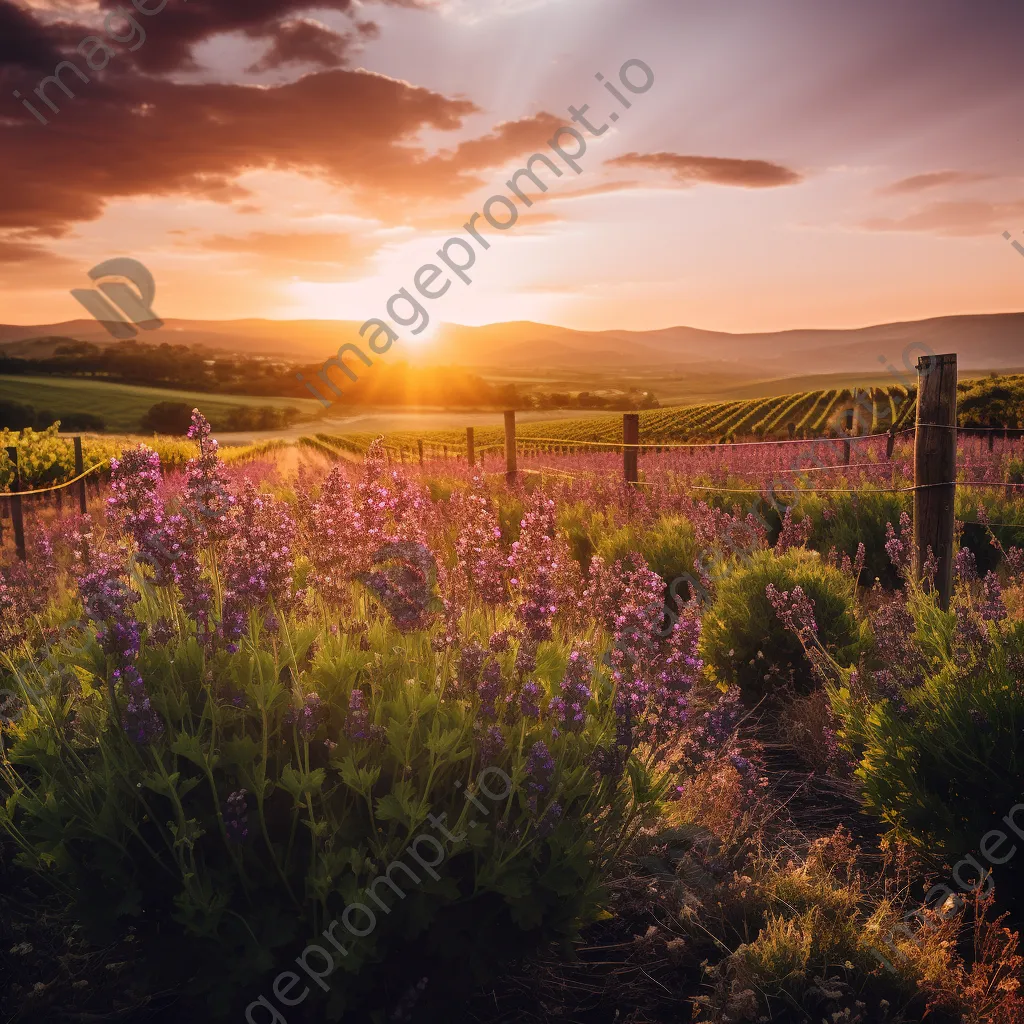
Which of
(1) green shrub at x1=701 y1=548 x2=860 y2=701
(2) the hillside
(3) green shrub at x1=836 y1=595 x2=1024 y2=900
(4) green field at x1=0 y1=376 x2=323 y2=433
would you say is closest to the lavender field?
(3) green shrub at x1=836 y1=595 x2=1024 y2=900

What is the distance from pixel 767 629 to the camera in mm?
5648

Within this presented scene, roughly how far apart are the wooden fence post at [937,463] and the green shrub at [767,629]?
62 cm

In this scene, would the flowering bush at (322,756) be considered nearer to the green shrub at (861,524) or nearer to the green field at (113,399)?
the green shrub at (861,524)

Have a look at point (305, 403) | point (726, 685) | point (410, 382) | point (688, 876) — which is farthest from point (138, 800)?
point (410, 382)

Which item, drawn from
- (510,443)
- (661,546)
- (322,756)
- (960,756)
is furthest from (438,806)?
(510,443)

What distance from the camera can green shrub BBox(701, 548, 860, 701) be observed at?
222 inches

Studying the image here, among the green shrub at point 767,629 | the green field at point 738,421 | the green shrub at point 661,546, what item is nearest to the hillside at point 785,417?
the green field at point 738,421

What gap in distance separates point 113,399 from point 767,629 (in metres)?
51.9

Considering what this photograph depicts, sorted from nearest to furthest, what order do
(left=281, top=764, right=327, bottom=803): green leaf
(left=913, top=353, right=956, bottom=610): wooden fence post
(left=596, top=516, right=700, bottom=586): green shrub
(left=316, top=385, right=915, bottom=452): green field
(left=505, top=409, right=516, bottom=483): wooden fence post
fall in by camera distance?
(left=281, top=764, right=327, bottom=803): green leaf, (left=913, top=353, right=956, bottom=610): wooden fence post, (left=596, top=516, right=700, bottom=586): green shrub, (left=505, top=409, right=516, bottom=483): wooden fence post, (left=316, top=385, right=915, bottom=452): green field

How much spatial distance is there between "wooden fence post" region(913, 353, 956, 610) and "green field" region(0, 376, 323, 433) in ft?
139

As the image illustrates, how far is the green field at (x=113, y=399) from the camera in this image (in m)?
45.8

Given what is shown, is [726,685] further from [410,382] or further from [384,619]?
[410,382]

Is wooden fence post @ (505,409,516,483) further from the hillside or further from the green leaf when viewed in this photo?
the hillside

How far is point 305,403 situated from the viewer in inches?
2245
